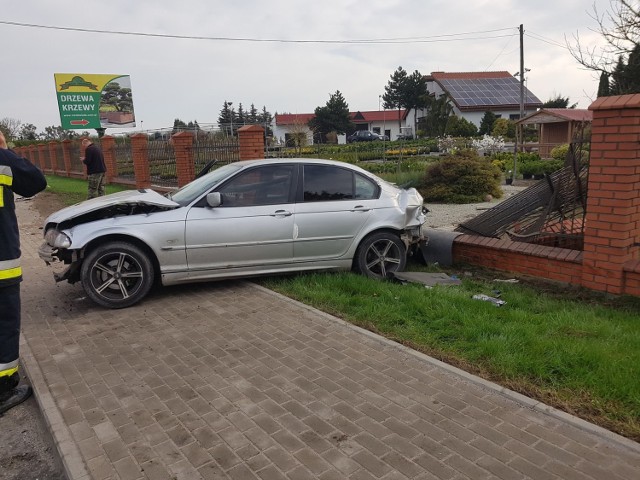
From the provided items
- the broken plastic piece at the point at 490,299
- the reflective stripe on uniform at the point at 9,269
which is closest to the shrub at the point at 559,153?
the broken plastic piece at the point at 490,299

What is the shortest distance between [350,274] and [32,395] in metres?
3.57

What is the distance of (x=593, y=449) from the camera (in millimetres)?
2850

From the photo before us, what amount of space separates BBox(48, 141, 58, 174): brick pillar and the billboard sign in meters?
1.28

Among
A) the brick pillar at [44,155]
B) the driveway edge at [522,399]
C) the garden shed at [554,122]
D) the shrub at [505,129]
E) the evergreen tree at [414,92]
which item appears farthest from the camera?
the evergreen tree at [414,92]

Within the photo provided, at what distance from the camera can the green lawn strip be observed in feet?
11.0

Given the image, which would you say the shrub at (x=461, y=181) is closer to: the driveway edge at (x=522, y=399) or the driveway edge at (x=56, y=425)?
the driveway edge at (x=522, y=399)

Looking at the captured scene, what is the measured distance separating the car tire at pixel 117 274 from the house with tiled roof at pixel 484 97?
54294 millimetres

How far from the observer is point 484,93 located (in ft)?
191

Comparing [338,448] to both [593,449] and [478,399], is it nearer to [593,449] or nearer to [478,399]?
[478,399]

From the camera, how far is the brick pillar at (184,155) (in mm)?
14000

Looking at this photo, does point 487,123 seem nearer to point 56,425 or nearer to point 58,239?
point 58,239

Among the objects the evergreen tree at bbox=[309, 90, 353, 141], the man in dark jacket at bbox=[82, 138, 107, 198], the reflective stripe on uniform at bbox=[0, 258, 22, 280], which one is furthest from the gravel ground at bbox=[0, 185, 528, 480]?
the evergreen tree at bbox=[309, 90, 353, 141]

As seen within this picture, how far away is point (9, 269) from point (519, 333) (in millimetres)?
4062

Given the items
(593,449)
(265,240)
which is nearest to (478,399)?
(593,449)
